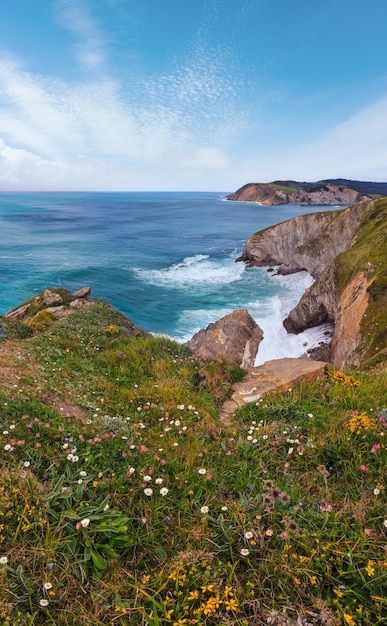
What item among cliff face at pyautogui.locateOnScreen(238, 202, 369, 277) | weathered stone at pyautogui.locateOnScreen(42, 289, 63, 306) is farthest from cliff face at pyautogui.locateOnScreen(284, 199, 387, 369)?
weathered stone at pyautogui.locateOnScreen(42, 289, 63, 306)

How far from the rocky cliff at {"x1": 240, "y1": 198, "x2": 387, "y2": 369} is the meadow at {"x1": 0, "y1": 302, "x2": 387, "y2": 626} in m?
10.1

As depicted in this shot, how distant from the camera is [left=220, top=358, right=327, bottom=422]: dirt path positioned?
721 centimetres

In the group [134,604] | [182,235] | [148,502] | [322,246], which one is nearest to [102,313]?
[148,502]

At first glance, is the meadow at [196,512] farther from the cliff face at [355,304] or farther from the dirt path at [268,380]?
the cliff face at [355,304]

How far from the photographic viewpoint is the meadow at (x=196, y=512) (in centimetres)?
274

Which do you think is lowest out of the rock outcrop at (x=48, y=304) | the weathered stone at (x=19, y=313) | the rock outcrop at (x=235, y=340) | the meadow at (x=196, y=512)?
the rock outcrop at (x=235, y=340)

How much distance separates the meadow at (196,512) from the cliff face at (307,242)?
52.9 meters

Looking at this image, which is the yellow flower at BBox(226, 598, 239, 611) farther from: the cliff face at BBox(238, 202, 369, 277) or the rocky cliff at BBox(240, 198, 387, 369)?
the cliff face at BBox(238, 202, 369, 277)

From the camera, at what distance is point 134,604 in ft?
8.97

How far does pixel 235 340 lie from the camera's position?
21.9 m

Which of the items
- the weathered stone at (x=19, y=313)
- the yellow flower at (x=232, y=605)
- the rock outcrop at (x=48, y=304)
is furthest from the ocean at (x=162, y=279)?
the yellow flower at (x=232, y=605)

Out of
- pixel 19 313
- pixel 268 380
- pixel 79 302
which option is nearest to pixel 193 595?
Result: pixel 268 380

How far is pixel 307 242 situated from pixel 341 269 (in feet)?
94.3

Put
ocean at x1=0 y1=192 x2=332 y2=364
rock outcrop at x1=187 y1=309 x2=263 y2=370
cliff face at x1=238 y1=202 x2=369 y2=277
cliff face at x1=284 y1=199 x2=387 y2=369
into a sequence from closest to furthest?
cliff face at x1=284 y1=199 x2=387 y2=369, rock outcrop at x1=187 y1=309 x2=263 y2=370, ocean at x1=0 y1=192 x2=332 y2=364, cliff face at x1=238 y1=202 x2=369 y2=277
